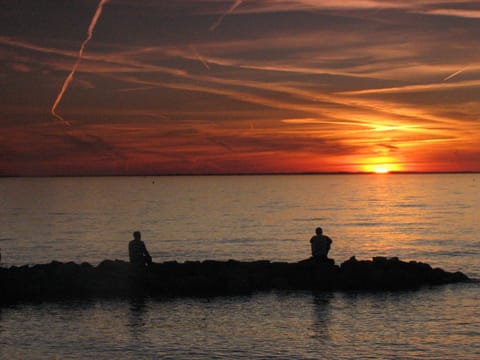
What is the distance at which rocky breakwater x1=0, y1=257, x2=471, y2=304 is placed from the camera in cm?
3127

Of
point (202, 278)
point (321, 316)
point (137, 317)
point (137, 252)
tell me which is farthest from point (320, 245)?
point (137, 317)

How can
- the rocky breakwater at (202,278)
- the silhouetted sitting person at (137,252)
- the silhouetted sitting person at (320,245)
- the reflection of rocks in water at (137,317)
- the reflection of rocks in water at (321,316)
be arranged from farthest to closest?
1. the silhouetted sitting person at (320,245)
2. the silhouetted sitting person at (137,252)
3. the rocky breakwater at (202,278)
4. the reflection of rocks in water at (137,317)
5. the reflection of rocks in water at (321,316)

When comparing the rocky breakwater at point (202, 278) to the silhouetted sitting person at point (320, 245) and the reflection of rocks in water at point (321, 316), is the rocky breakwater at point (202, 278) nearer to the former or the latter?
the silhouetted sitting person at point (320, 245)

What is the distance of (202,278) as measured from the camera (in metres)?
32.0

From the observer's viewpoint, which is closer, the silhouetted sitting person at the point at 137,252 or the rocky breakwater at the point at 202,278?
the rocky breakwater at the point at 202,278

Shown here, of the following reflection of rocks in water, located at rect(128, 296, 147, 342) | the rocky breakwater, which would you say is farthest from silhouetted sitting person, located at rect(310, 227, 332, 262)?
reflection of rocks in water, located at rect(128, 296, 147, 342)

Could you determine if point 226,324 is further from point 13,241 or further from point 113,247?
point 13,241

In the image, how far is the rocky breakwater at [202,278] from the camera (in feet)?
103

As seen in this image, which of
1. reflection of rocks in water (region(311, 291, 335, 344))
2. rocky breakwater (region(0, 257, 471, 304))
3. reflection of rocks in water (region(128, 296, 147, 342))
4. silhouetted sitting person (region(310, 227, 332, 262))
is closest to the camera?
reflection of rocks in water (region(311, 291, 335, 344))

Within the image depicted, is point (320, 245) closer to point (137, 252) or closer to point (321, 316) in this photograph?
point (321, 316)

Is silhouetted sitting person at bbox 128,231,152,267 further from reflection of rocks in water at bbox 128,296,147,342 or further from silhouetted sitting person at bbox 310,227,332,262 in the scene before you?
silhouetted sitting person at bbox 310,227,332,262

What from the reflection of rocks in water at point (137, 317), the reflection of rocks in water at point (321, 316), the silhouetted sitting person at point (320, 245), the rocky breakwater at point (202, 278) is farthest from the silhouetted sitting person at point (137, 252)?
the reflection of rocks in water at point (321, 316)

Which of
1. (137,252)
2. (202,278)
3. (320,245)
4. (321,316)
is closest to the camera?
(321,316)

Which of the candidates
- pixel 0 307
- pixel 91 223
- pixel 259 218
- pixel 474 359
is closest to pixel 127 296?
pixel 0 307
